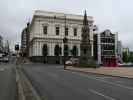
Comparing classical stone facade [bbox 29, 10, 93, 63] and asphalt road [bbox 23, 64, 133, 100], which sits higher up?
classical stone facade [bbox 29, 10, 93, 63]

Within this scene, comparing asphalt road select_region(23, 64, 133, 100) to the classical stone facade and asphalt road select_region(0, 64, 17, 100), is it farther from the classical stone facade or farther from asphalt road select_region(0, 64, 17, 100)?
the classical stone facade

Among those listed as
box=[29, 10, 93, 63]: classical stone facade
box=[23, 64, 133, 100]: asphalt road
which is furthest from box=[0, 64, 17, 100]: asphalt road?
box=[29, 10, 93, 63]: classical stone facade

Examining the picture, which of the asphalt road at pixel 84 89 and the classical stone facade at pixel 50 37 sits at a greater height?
the classical stone facade at pixel 50 37

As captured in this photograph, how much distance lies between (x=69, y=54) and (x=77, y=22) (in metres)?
11.7

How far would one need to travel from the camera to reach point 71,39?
9681 cm

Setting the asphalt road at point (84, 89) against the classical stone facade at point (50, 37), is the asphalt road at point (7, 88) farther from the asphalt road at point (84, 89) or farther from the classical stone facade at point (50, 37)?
the classical stone facade at point (50, 37)

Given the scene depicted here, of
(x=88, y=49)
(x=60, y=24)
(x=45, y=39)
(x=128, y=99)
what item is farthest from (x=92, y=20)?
(x=128, y=99)

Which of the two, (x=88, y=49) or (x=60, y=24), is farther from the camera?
(x=60, y=24)

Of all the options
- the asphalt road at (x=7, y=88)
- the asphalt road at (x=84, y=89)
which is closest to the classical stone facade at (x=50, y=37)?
the asphalt road at (x=7, y=88)

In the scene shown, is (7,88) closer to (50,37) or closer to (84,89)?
(84,89)

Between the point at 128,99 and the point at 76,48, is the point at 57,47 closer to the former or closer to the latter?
the point at 76,48

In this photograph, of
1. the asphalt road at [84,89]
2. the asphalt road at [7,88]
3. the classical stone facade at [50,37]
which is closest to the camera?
the asphalt road at [84,89]

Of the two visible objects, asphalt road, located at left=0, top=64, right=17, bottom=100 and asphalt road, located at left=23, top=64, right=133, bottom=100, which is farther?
asphalt road, located at left=0, top=64, right=17, bottom=100

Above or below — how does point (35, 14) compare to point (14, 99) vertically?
above
